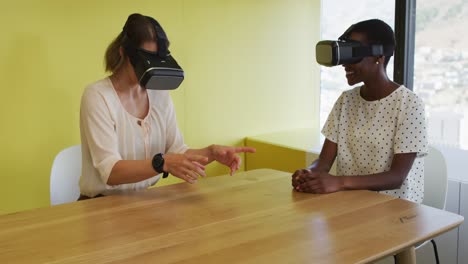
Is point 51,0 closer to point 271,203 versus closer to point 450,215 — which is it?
point 271,203

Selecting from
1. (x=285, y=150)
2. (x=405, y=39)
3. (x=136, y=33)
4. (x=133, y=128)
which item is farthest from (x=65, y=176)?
(x=405, y=39)

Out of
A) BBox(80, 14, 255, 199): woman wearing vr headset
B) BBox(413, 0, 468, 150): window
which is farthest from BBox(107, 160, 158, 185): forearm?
BBox(413, 0, 468, 150): window

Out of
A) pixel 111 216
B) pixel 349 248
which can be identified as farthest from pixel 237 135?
pixel 349 248

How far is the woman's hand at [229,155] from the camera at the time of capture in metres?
1.77

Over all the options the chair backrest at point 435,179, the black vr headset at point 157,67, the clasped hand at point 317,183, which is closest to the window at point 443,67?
the chair backrest at point 435,179

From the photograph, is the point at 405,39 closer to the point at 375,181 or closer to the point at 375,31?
the point at 375,31

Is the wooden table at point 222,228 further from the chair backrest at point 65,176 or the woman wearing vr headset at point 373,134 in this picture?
the chair backrest at point 65,176

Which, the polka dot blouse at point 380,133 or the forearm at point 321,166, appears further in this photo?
the forearm at point 321,166

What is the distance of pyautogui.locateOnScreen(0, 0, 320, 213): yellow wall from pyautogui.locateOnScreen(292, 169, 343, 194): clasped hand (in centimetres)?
Result: 134

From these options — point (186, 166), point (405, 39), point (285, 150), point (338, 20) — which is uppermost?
point (338, 20)

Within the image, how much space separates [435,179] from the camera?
2107 millimetres

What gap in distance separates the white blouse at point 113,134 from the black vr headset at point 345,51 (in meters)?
0.63

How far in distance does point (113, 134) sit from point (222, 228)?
0.61 metres

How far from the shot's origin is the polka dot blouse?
5.95ft
